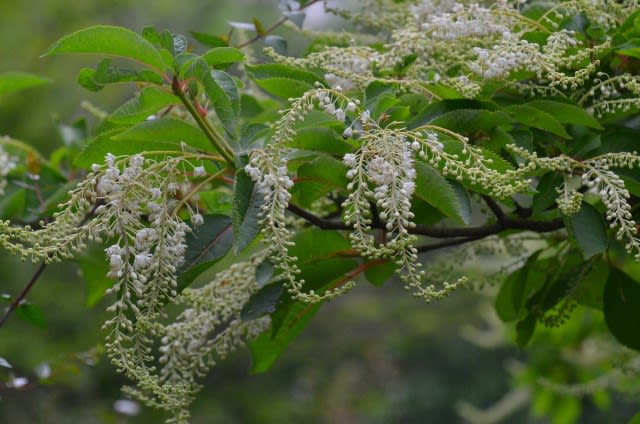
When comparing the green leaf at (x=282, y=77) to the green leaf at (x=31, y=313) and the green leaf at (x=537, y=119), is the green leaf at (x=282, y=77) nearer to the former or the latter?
the green leaf at (x=537, y=119)

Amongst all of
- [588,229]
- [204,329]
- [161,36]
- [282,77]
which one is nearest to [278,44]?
[282,77]

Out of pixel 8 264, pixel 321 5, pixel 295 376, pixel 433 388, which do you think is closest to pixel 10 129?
pixel 8 264

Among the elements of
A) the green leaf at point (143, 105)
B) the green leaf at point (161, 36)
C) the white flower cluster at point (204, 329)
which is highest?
the green leaf at point (161, 36)

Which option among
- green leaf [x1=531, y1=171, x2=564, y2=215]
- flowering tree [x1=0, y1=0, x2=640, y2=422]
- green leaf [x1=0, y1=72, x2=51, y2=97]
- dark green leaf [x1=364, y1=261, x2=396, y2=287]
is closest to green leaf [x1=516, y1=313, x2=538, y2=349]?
flowering tree [x1=0, y1=0, x2=640, y2=422]

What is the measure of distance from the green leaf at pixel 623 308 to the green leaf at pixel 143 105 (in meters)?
0.88

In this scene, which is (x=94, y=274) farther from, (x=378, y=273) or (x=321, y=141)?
(x=321, y=141)

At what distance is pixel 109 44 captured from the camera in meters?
1.11

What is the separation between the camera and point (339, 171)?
123 cm

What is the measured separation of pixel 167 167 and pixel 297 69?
0.31m

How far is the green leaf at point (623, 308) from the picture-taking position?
1540 millimetres

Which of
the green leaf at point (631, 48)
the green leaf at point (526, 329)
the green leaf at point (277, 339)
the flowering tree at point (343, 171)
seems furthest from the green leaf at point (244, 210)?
the green leaf at point (526, 329)

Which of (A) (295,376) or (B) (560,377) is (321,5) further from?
(A) (295,376)

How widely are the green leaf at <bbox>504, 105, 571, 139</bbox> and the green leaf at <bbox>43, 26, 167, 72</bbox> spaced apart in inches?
21.2

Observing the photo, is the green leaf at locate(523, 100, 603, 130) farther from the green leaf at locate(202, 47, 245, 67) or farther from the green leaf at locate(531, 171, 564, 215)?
the green leaf at locate(202, 47, 245, 67)
